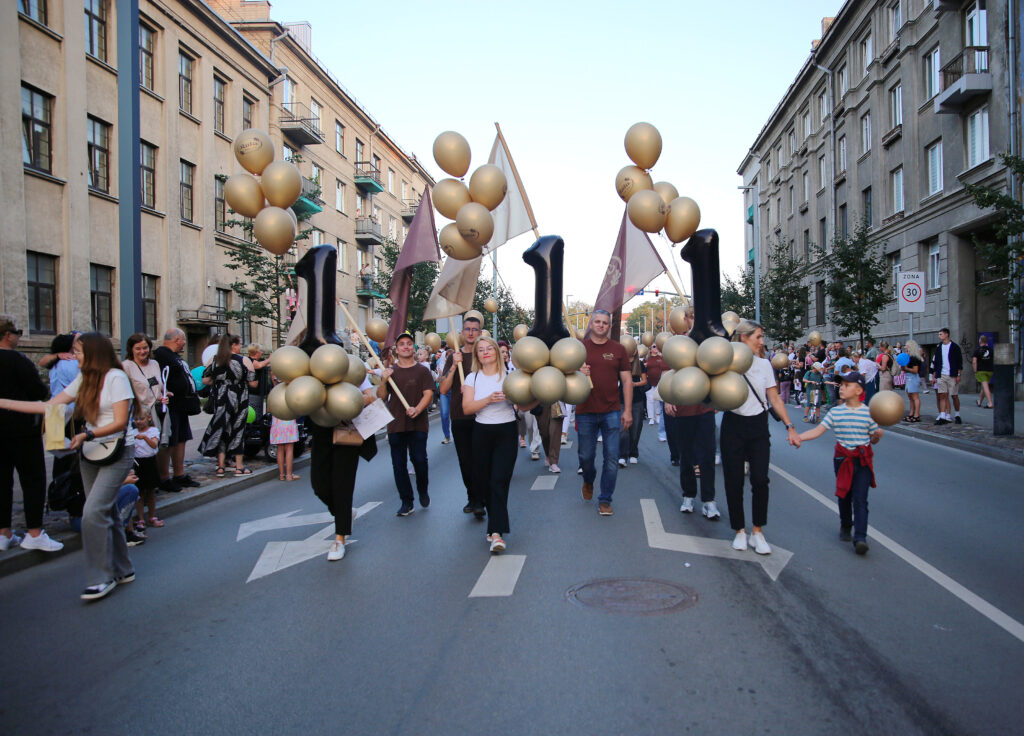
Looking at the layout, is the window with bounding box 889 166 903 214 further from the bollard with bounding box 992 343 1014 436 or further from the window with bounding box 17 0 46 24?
the window with bounding box 17 0 46 24

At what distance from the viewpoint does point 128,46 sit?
8.09 m

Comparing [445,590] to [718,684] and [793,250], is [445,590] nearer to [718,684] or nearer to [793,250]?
[718,684]

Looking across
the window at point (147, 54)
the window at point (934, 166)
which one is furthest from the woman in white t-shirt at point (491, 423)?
the window at point (934, 166)

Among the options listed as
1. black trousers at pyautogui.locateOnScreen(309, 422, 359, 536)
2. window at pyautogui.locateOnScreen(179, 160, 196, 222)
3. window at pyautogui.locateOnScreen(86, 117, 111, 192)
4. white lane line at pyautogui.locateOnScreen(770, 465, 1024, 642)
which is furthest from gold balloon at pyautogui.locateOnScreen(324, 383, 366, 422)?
window at pyautogui.locateOnScreen(179, 160, 196, 222)

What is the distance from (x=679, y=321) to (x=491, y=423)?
2229 millimetres

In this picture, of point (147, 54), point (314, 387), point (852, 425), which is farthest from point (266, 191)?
point (147, 54)

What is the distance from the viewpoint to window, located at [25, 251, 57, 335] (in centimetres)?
1845

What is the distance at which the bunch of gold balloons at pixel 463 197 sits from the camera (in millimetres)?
6691

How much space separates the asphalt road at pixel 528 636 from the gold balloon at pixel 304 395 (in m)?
1.21

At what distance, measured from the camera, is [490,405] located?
20.5 feet

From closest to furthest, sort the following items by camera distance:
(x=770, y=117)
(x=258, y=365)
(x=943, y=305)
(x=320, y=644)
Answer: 1. (x=320, y=644)
2. (x=258, y=365)
3. (x=943, y=305)
4. (x=770, y=117)

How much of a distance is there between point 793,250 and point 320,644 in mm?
44197

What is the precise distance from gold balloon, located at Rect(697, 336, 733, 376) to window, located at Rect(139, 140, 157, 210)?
22789mm

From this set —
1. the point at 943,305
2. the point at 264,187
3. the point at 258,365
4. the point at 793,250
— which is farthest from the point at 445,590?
the point at 793,250
